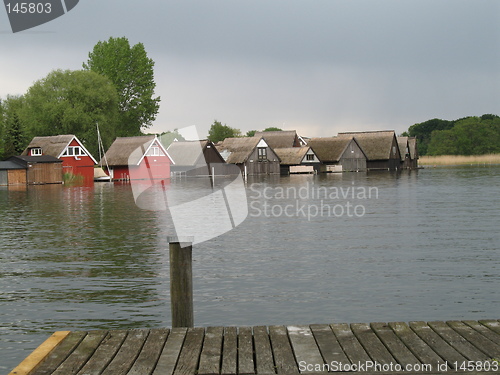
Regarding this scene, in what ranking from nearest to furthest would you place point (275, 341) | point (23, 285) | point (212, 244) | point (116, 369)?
point (116, 369) < point (275, 341) < point (23, 285) < point (212, 244)

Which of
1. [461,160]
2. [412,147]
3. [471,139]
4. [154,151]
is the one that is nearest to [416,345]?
[154,151]

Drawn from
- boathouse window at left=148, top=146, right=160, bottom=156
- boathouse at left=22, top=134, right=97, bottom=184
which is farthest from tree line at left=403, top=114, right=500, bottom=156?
boathouse at left=22, top=134, right=97, bottom=184

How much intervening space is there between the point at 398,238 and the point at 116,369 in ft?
49.3

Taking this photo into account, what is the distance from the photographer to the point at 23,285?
13.8 meters

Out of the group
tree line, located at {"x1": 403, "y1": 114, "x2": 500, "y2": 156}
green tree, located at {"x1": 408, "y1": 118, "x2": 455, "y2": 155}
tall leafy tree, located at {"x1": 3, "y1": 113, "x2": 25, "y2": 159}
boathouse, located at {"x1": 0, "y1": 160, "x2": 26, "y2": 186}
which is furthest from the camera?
green tree, located at {"x1": 408, "y1": 118, "x2": 455, "y2": 155}

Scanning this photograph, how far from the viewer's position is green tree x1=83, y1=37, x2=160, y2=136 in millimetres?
106125

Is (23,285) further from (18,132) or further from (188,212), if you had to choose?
(18,132)

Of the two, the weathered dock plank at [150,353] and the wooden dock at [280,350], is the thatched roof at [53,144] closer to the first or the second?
the weathered dock plank at [150,353]

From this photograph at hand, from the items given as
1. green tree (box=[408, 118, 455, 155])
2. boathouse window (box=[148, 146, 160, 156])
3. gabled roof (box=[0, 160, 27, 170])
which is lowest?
gabled roof (box=[0, 160, 27, 170])

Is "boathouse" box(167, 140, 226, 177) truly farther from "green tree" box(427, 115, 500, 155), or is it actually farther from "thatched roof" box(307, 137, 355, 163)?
"green tree" box(427, 115, 500, 155)

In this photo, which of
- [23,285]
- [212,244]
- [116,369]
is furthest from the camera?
[212,244]

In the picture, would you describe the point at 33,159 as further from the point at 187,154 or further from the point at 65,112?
A: the point at 187,154

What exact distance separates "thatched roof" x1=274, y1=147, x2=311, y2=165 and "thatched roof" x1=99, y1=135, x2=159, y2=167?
84.6ft

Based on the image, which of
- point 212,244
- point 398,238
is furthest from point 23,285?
point 398,238
